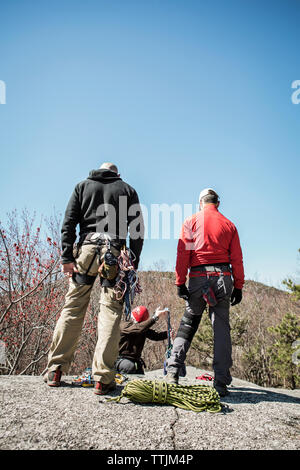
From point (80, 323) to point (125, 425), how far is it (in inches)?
46.9

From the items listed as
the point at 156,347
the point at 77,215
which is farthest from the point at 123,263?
the point at 156,347

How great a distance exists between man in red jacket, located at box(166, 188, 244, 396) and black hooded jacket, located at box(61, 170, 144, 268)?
623mm

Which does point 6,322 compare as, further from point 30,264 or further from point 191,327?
point 191,327

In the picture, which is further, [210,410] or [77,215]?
[77,215]

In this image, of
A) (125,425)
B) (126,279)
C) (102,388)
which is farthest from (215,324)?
(125,425)

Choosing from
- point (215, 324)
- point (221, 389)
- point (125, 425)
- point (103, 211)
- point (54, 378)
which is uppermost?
point (103, 211)

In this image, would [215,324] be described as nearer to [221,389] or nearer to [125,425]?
[221,389]

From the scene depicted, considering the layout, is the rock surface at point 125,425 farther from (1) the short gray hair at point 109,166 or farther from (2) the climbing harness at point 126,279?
(1) the short gray hair at point 109,166

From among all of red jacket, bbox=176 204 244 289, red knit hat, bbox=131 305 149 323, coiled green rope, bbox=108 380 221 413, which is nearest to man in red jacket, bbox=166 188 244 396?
red jacket, bbox=176 204 244 289

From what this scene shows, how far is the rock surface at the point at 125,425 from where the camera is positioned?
5.32ft

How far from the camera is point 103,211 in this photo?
2986mm

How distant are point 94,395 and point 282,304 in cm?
1417

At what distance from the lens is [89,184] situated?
3.10 meters

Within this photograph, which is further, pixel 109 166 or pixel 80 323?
pixel 109 166
